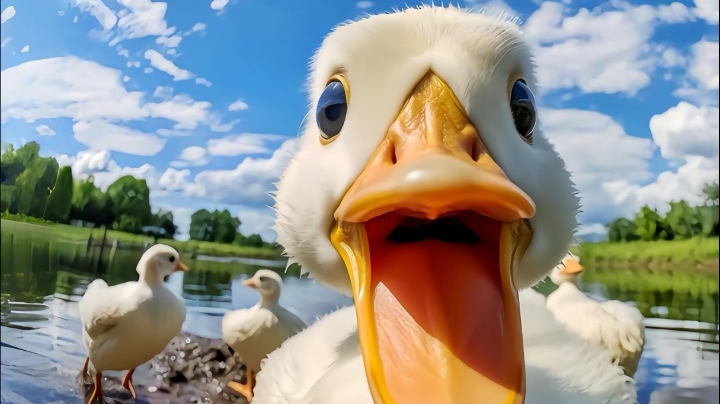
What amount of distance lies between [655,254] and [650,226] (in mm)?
75

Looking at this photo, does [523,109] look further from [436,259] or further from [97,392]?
[97,392]

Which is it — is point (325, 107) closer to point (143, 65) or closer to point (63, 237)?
point (143, 65)

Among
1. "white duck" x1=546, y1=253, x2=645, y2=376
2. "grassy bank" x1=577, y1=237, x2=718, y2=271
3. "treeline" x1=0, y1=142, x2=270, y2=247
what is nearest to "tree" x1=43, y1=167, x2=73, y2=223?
"treeline" x1=0, y1=142, x2=270, y2=247

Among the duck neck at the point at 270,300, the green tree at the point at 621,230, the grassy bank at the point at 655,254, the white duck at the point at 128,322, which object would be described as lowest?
the white duck at the point at 128,322

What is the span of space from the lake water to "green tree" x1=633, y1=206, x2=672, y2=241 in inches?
3.0

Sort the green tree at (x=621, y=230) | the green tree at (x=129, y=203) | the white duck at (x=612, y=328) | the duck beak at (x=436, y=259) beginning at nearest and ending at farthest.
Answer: the duck beak at (x=436, y=259) → the white duck at (x=612, y=328) → the green tree at (x=129, y=203) → the green tree at (x=621, y=230)

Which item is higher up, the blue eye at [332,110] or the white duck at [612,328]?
the blue eye at [332,110]

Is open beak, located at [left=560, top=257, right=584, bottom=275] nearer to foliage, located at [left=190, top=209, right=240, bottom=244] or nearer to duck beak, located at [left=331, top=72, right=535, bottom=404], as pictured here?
foliage, located at [left=190, top=209, right=240, bottom=244]

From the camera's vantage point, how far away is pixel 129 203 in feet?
2.96

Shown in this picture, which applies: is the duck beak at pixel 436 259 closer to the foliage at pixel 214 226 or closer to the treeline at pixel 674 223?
the foliage at pixel 214 226

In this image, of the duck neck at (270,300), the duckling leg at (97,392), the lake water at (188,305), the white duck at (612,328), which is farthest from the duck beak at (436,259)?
the duckling leg at (97,392)

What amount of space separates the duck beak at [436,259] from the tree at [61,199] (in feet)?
2.45

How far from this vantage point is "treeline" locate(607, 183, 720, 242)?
1016mm

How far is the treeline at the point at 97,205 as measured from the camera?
89cm
